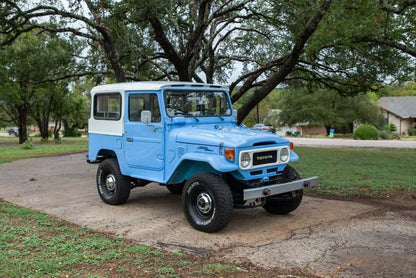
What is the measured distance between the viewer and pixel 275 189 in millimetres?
6133

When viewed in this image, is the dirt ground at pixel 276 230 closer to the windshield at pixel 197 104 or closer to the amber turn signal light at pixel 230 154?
the amber turn signal light at pixel 230 154

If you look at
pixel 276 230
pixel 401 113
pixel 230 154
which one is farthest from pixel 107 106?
pixel 401 113

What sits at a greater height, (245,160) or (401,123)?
(401,123)

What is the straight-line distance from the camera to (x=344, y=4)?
11227 mm

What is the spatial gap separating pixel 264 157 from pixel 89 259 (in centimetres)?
290

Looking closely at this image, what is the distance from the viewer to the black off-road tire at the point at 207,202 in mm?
5883

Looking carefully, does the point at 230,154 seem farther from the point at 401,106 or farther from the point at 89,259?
the point at 401,106

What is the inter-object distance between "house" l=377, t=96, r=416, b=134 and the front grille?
2008 inches

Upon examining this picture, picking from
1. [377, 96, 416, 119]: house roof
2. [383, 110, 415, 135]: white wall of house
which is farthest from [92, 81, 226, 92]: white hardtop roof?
[383, 110, 415, 135]: white wall of house

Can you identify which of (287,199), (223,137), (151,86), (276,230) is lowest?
(276,230)

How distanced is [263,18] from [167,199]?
8.95 m

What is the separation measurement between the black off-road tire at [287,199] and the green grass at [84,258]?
2319 millimetres


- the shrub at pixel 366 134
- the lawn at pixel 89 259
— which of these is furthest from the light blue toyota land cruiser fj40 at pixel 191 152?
the shrub at pixel 366 134

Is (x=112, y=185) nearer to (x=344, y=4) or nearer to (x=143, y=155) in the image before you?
(x=143, y=155)
